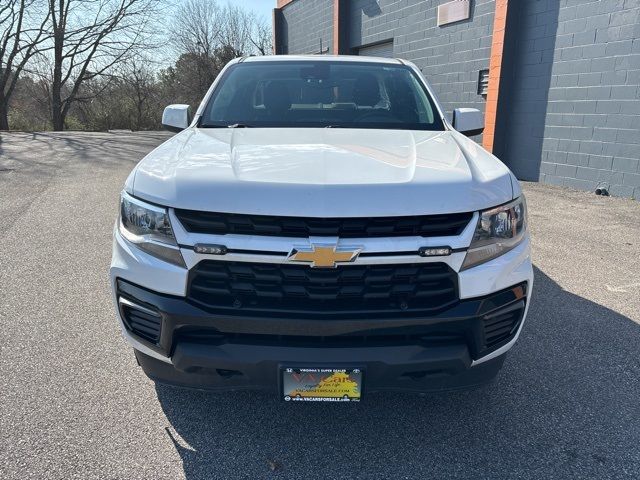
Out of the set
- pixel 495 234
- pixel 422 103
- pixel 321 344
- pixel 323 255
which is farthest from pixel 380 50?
pixel 321 344

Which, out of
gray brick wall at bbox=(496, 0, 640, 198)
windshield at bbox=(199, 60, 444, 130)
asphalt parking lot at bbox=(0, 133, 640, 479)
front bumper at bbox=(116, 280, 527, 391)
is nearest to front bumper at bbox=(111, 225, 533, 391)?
front bumper at bbox=(116, 280, 527, 391)

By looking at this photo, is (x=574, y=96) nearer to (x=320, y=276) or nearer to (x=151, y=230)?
(x=320, y=276)

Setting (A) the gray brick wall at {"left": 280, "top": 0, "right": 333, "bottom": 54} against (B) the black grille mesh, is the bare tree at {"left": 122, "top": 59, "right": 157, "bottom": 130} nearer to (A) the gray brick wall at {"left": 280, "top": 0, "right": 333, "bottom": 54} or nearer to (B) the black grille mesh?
(A) the gray brick wall at {"left": 280, "top": 0, "right": 333, "bottom": 54}

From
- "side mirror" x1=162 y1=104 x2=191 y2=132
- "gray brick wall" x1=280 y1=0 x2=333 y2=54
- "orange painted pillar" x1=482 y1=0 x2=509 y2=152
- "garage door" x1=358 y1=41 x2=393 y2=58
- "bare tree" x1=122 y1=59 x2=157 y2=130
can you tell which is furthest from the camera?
"bare tree" x1=122 y1=59 x2=157 y2=130

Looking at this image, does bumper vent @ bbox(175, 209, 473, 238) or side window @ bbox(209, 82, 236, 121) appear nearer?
bumper vent @ bbox(175, 209, 473, 238)

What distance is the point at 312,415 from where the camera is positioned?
8.07 ft

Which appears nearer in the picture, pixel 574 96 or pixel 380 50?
pixel 574 96

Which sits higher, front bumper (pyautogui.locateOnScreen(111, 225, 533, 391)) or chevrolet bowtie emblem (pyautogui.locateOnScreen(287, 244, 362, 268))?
chevrolet bowtie emblem (pyautogui.locateOnScreen(287, 244, 362, 268))

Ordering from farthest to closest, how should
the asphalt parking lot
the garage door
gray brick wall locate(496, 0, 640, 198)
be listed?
the garage door < gray brick wall locate(496, 0, 640, 198) < the asphalt parking lot

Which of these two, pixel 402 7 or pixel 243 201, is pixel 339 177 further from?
pixel 402 7

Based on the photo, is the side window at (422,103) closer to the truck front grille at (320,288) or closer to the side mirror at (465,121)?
the side mirror at (465,121)

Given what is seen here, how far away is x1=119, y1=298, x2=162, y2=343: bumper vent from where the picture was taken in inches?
78.4

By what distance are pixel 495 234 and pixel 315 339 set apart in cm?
89

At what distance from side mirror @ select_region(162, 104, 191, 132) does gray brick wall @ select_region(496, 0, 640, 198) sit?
6.52m
